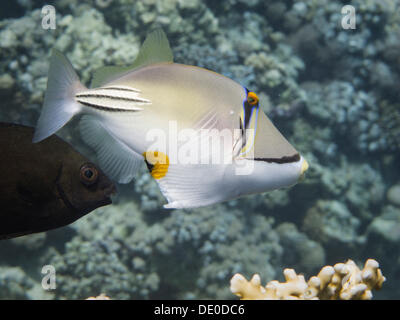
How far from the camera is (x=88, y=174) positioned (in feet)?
3.33

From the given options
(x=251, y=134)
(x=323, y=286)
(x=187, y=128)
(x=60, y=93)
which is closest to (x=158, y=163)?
(x=187, y=128)

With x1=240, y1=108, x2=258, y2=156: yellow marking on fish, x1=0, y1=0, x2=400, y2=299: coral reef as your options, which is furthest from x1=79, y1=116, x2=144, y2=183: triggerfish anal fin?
x1=0, y1=0, x2=400, y2=299: coral reef

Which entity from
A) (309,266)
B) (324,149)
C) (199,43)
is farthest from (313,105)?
(309,266)

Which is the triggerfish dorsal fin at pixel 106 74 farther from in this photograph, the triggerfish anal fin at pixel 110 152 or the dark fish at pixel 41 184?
the dark fish at pixel 41 184

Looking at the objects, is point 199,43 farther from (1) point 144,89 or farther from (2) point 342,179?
(1) point 144,89

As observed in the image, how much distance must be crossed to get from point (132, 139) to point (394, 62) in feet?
23.1

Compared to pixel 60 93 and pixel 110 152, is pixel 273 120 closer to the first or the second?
pixel 110 152

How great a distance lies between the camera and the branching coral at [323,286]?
5.47 ft

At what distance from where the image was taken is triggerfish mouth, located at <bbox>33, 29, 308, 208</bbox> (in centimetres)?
84

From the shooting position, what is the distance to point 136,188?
403cm

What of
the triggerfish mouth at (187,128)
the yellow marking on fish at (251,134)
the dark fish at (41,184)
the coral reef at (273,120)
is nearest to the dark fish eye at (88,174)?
the dark fish at (41,184)

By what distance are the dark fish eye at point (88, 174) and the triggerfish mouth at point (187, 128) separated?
17 cm

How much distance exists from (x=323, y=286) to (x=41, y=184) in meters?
1.68

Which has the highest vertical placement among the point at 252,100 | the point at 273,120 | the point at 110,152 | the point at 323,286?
the point at 273,120
